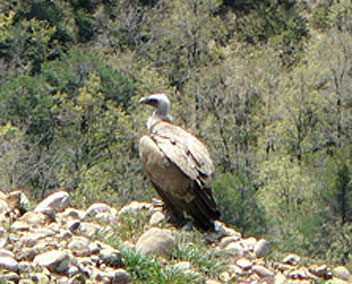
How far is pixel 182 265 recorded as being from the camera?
29.6ft

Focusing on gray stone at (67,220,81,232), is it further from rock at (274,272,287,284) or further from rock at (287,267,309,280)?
rock at (287,267,309,280)

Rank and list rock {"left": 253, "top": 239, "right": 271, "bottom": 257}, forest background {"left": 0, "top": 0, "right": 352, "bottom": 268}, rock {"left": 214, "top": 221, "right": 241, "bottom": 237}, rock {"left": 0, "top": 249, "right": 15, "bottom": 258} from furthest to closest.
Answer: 1. forest background {"left": 0, "top": 0, "right": 352, "bottom": 268}
2. rock {"left": 214, "top": 221, "right": 241, "bottom": 237}
3. rock {"left": 253, "top": 239, "right": 271, "bottom": 257}
4. rock {"left": 0, "top": 249, "right": 15, "bottom": 258}

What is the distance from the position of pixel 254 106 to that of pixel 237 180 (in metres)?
19.9

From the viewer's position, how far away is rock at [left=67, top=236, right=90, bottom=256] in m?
8.47

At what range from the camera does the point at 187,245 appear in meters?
9.80

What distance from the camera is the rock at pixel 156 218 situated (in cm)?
1121

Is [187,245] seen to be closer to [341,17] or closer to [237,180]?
[237,180]

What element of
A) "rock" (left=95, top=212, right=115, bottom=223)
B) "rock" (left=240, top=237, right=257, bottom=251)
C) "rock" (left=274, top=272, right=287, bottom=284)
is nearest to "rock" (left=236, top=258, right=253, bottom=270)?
"rock" (left=274, top=272, right=287, bottom=284)

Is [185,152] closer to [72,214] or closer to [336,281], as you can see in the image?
[72,214]

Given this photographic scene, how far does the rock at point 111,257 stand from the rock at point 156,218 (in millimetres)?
2511

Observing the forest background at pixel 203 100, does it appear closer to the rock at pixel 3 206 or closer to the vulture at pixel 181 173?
the vulture at pixel 181 173

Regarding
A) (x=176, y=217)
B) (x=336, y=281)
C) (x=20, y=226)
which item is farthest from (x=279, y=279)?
(x=20, y=226)

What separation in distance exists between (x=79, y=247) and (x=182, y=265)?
1025 mm

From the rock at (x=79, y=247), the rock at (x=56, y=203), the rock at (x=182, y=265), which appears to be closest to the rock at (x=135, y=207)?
the rock at (x=56, y=203)
